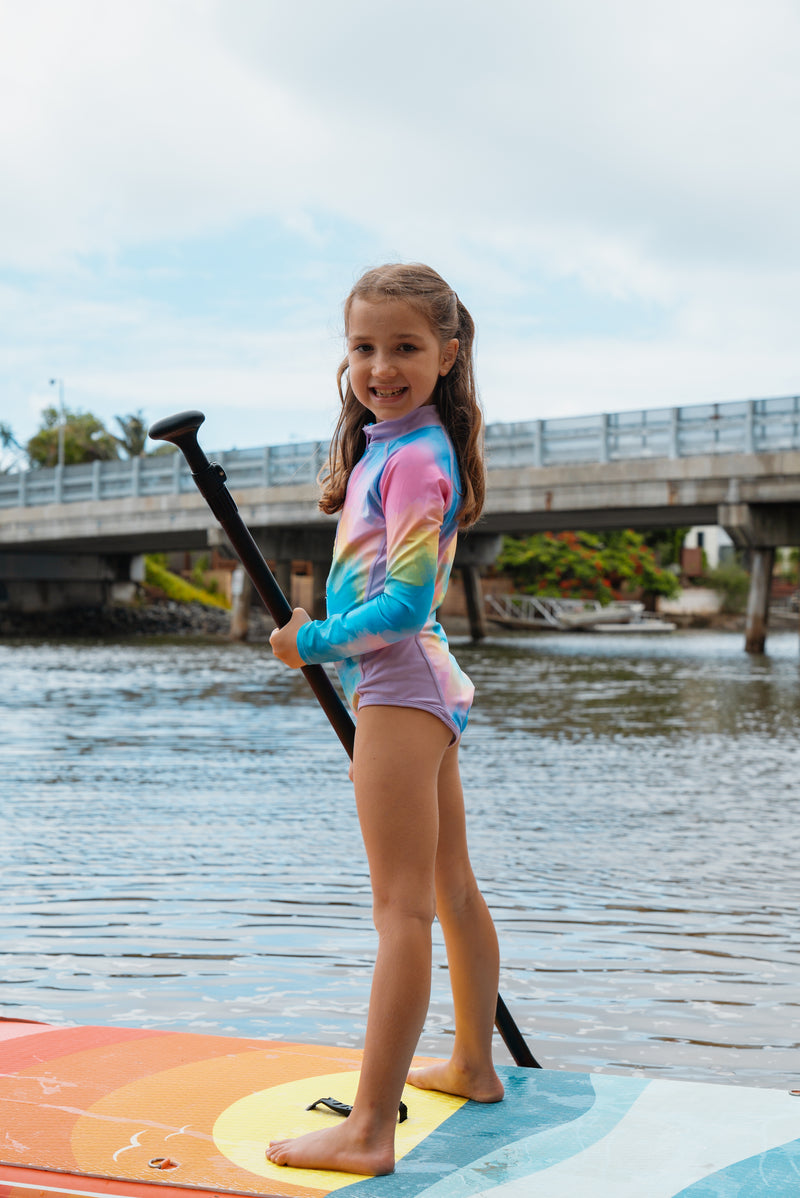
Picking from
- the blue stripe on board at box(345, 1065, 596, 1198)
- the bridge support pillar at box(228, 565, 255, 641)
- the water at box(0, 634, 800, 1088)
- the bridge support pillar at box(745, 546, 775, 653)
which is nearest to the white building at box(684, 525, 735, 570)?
the bridge support pillar at box(228, 565, 255, 641)

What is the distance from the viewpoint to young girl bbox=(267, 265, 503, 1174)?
2.20 meters

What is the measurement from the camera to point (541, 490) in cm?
2606

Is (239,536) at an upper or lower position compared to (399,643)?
upper

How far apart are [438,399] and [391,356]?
0.16 metres

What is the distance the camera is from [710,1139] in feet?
7.27

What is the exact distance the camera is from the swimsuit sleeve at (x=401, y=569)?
7.20 ft

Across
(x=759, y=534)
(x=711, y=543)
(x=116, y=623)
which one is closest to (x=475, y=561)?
(x=759, y=534)

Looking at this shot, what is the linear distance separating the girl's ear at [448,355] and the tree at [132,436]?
66.7 metres

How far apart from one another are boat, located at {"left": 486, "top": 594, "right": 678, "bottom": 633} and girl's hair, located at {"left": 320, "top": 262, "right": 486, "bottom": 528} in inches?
1745

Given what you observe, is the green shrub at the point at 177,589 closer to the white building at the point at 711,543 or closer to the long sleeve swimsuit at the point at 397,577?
the white building at the point at 711,543

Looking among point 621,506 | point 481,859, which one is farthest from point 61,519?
point 481,859

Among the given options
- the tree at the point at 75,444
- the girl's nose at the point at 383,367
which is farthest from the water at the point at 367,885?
the tree at the point at 75,444

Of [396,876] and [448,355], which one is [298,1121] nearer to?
[396,876]

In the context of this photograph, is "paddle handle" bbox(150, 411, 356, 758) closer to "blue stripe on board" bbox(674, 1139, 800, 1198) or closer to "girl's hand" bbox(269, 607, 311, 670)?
"girl's hand" bbox(269, 607, 311, 670)
